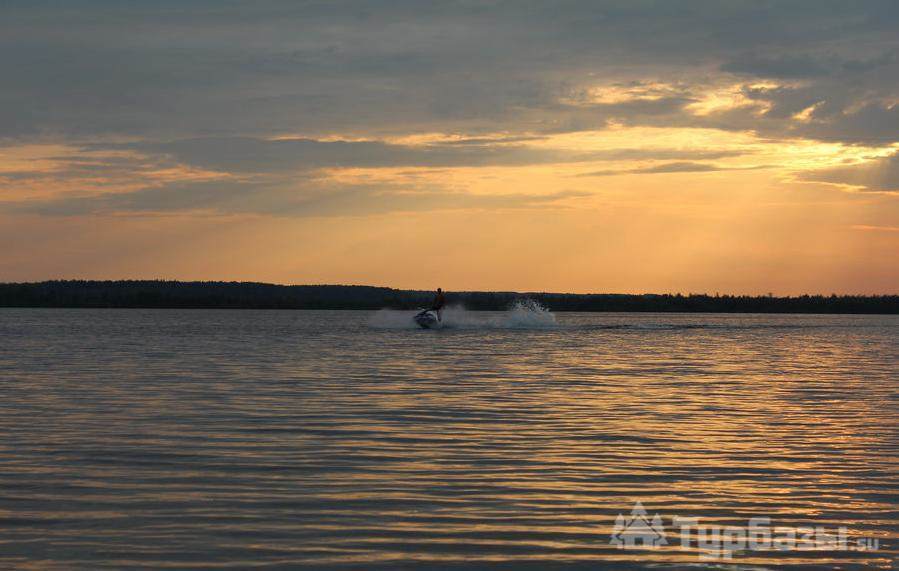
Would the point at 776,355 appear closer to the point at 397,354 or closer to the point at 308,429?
the point at 397,354

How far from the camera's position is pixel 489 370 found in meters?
32.2

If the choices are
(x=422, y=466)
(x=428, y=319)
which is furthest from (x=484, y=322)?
(x=422, y=466)

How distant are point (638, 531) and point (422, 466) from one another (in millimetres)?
4300

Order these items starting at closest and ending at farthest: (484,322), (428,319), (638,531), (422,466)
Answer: (638,531) → (422,466) → (428,319) → (484,322)

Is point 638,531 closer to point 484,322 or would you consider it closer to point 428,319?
point 428,319

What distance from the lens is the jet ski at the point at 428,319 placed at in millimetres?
67562

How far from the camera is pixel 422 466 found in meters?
13.9

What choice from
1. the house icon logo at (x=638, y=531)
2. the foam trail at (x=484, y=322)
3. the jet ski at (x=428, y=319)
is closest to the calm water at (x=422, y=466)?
the house icon logo at (x=638, y=531)

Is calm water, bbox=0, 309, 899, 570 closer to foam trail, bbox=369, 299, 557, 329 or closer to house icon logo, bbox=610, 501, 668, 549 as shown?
house icon logo, bbox=610, 501, 668, 549

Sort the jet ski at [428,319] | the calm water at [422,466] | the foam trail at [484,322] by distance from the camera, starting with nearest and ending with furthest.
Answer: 1. the calm water at [422,466]
2. the jet ski at [428,319]
3. the foam trail at [484,322]

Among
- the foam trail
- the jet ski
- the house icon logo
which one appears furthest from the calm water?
the foam trail

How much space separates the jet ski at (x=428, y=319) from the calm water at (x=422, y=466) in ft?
122

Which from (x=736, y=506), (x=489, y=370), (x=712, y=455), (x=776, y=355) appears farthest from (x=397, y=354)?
(x=736, y=506)

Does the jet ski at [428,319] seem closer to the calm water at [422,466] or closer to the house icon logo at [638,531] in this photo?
the calm water at [422,466]
